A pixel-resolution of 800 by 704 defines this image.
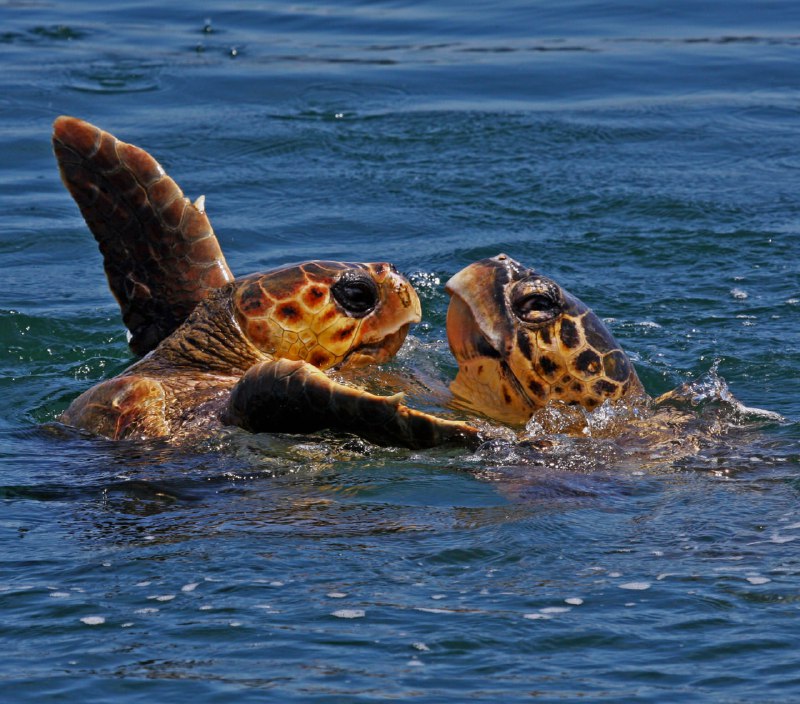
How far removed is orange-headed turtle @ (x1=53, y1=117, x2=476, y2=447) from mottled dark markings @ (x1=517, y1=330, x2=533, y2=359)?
571 mm

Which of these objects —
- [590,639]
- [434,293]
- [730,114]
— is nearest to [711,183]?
[730,114]

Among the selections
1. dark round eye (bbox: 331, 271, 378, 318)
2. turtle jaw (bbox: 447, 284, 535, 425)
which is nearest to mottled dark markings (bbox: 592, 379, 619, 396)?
turtle jaw (bbox: 447, 284, 535, 425)

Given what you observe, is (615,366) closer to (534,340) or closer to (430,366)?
(534,340)

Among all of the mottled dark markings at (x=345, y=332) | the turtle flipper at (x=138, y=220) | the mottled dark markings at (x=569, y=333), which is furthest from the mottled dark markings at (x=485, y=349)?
the turtle flipper at (x=138, y=220)

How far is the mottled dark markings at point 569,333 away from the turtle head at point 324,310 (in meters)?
1.02

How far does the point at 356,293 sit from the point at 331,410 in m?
1.28

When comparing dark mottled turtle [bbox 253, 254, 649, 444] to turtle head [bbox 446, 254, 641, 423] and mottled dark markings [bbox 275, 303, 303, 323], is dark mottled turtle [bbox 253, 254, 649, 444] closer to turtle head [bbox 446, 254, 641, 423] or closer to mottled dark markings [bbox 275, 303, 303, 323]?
turtle head [bbox 446, 254, 641, 423]

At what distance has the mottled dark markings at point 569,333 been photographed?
209 inches

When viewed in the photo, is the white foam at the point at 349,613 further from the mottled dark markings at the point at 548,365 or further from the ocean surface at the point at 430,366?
the mottled dark markings at the point at 548,365

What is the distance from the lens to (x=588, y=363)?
5.34 meters

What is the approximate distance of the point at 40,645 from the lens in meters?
3.75

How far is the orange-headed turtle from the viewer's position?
16.3 feet

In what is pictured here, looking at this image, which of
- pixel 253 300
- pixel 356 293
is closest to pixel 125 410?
pixel 253 300

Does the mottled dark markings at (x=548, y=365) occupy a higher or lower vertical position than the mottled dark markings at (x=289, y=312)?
lower
